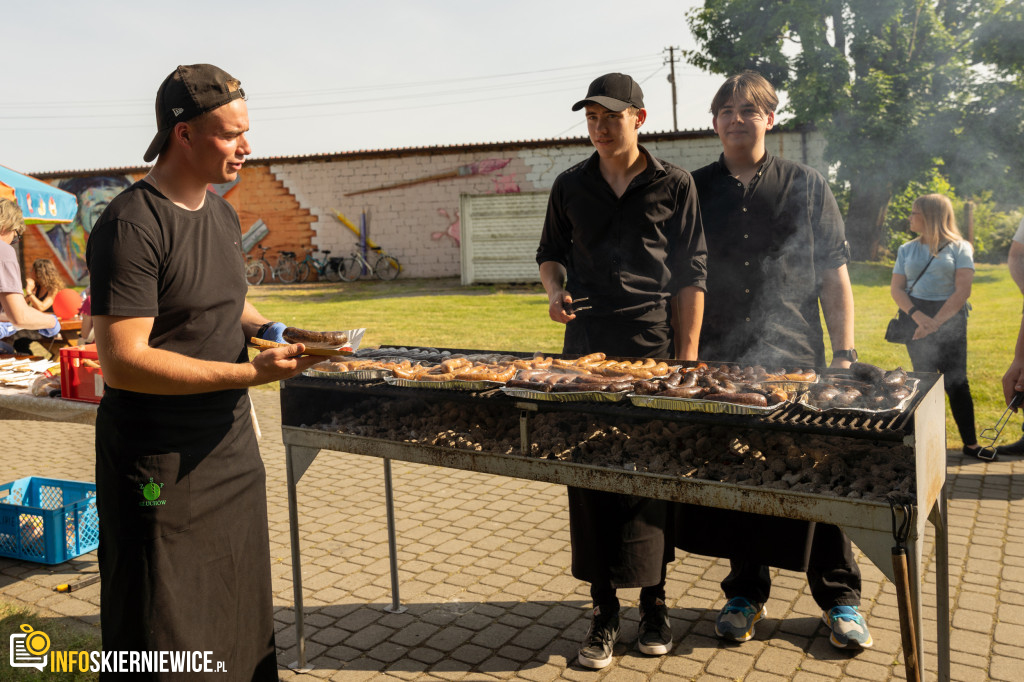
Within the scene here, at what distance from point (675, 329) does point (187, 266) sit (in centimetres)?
216

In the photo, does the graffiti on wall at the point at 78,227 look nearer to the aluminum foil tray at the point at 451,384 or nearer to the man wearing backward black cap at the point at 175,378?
the aluminum foil tray at the point at 451,384

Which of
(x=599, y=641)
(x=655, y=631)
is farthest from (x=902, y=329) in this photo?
(x=599, y=641)

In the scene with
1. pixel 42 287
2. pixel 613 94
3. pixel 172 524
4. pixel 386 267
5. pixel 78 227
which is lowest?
pixel 172 524

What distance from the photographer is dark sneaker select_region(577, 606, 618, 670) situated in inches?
127

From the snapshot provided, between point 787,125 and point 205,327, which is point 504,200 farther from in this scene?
point 205,327

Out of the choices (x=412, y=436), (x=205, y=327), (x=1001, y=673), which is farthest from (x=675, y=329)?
(x=205, y=327)

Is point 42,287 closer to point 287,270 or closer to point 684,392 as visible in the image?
point 684,392

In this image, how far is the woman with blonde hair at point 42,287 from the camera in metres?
8.62

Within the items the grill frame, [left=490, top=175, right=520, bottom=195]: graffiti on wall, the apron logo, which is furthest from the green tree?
the apron logo

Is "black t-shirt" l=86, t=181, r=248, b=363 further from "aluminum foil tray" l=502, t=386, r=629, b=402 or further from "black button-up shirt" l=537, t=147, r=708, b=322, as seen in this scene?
"black button-up shirt" l=537, t=147, r=708, b=322

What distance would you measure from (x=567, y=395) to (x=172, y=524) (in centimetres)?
126

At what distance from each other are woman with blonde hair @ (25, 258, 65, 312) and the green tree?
1169cm

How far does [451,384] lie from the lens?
9.36 feet

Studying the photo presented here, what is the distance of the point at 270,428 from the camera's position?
25.5ft
